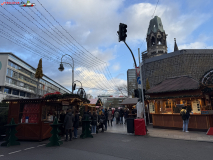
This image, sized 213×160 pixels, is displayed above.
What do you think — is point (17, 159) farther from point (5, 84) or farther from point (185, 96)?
point (5, 84)

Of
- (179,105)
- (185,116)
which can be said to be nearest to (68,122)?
(185,116)

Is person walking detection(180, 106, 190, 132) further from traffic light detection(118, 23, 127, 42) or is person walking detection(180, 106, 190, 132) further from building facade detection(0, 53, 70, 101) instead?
building facade detection(0, 53, 70, 101)

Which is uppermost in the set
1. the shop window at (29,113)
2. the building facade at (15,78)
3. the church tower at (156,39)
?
the church tower at (156,39)

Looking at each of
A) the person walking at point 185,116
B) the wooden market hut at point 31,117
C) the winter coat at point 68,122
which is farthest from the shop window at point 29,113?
the person walking at point 185,116

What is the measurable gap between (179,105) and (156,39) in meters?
71.8

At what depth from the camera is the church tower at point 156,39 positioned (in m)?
77.6

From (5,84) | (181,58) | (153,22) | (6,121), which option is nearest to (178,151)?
(6,121)

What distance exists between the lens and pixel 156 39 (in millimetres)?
77625

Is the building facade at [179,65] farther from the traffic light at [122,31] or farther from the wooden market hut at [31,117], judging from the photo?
the wooden market hut at [31,117]

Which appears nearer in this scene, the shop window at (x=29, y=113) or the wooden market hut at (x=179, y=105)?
the shop window at (x=29, y=113)

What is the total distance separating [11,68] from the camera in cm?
5647

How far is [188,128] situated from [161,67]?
49730 mm

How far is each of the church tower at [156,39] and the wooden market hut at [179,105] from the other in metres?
67.7

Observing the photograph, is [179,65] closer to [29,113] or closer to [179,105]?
[179,105]
